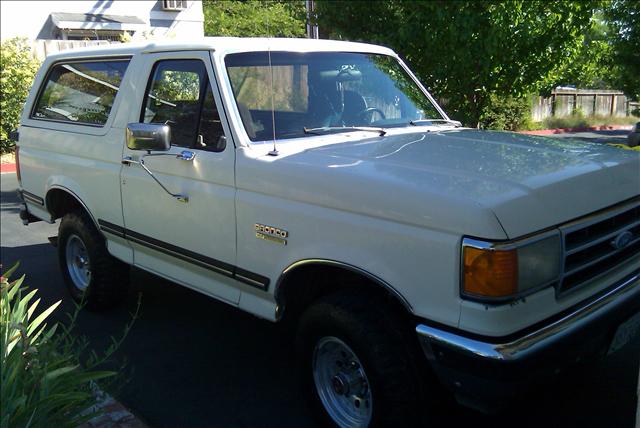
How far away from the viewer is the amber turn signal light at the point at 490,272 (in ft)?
7.48

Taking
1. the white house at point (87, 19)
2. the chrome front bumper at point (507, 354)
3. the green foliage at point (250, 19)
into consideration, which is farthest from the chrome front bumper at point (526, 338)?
the green foliage at point (250, 19)

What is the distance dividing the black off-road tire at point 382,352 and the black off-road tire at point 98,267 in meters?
2.42

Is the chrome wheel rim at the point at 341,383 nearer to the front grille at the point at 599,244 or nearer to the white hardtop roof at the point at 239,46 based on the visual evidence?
the front grille at the point at 599,244

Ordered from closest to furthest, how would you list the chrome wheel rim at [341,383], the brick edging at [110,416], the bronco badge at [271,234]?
the chrome wheel rim at [341,383], the bronco badge at [271,234], the brick edging at [110,416]

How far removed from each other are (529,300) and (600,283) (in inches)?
23.1

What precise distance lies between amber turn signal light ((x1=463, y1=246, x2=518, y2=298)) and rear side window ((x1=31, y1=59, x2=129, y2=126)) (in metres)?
3.06

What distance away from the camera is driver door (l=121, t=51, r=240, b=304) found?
3393mm

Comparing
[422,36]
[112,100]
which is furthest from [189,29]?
[112,100]

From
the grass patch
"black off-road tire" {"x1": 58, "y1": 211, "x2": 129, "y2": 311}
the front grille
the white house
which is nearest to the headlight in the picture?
the front grille

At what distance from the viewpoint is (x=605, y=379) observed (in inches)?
143

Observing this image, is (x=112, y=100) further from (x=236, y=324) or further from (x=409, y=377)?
(x=409, y=377)

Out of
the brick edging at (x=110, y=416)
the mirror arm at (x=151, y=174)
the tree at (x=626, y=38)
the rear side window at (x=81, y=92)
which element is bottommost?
the brick edging at (x=110, y=416)

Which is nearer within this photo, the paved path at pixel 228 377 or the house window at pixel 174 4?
the paved path at pixel 228 377

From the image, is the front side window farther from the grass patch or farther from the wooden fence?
the wooden fence
